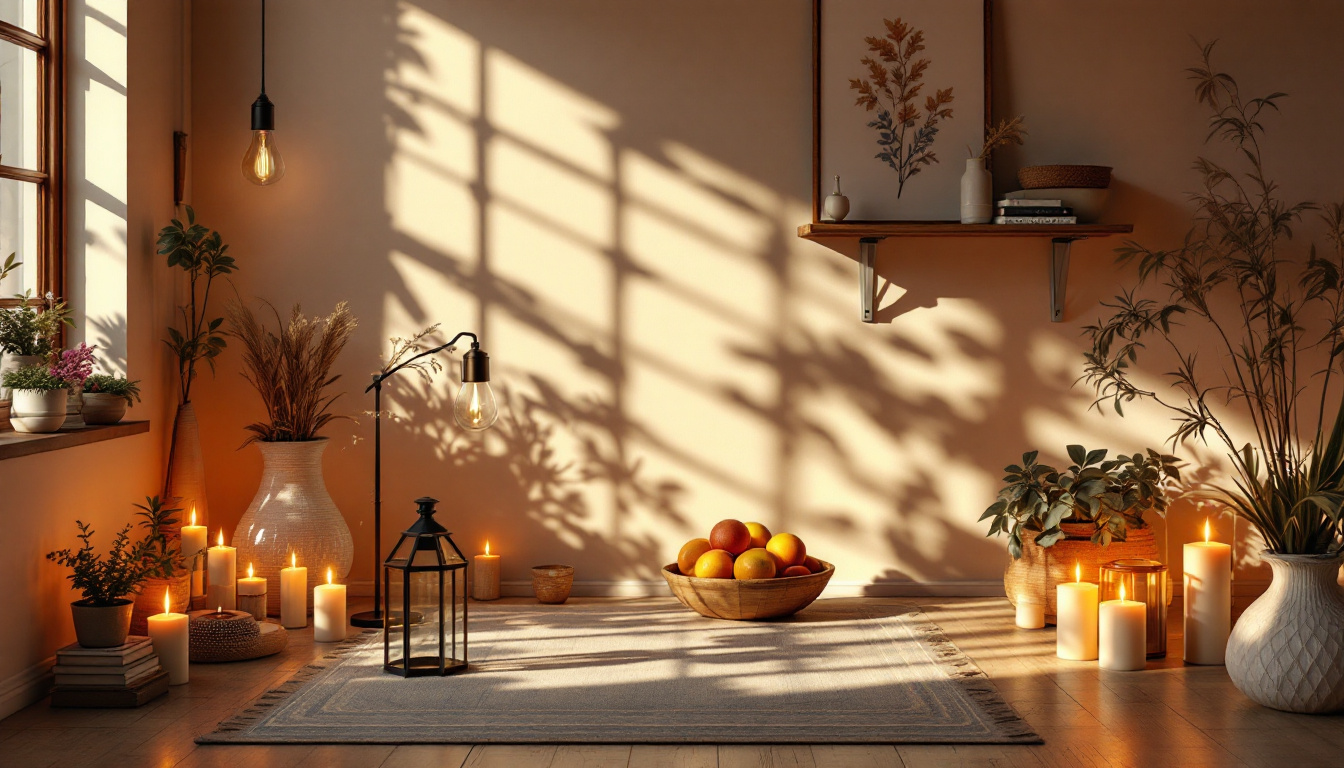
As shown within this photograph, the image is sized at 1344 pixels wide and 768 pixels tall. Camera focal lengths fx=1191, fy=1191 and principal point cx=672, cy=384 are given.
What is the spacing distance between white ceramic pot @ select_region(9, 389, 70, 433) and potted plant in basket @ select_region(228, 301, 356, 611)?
836 millimetres

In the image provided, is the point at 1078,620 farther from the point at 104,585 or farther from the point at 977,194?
the point at 104,585

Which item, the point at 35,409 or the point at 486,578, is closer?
the point at 35,409

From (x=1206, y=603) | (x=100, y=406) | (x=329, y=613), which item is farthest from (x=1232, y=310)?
(x=100, y=406)

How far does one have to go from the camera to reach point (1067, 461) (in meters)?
4.47

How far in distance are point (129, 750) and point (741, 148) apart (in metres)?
2.87

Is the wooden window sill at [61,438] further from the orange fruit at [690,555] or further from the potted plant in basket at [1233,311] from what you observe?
the potted plant in basket at [1233,311]

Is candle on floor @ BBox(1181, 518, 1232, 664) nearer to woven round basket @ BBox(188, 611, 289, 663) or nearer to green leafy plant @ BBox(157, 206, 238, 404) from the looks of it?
woven round basket @ BBox(188, 611, 289, 663)

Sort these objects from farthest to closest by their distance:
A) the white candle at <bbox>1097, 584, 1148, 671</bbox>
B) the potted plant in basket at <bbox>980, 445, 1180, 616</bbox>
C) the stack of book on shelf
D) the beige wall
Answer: the beige wall → the stack of book on shelf → the potted plant in basket at <bbox>980, 445, 1180, 616</bbox> → the white candle at <bbox>1097, 584, 1148, 671</bbox>

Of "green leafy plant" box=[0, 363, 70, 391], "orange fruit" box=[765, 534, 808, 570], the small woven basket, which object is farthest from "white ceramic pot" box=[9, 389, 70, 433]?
"orange fruit" box=[765, 534, 808, 570]

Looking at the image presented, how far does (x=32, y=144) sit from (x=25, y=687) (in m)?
1.70

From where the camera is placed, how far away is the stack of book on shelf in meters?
4.21

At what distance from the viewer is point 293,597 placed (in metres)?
3.91

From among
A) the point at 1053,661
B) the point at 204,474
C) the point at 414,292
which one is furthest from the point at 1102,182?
the point at 204,474

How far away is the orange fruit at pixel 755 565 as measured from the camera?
3857 mm
